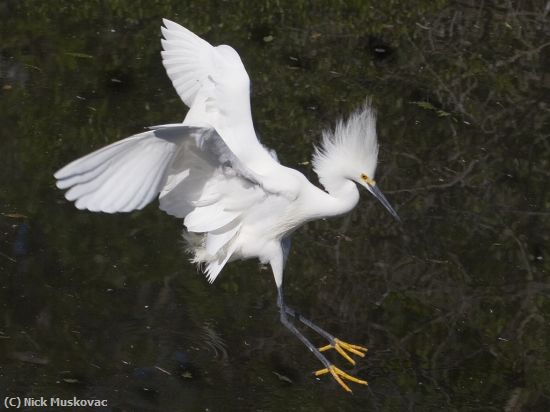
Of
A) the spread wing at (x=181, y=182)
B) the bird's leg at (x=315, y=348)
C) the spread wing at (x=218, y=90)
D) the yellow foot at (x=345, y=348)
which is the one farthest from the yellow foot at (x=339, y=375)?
the spread wing at (x=218, y=90)

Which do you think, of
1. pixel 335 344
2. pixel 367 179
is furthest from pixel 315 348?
pixel 367 179

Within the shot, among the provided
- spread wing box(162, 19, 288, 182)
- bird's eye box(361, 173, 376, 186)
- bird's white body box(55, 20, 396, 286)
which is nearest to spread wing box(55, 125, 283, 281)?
bird's white body box(55, 20, 396, 286)

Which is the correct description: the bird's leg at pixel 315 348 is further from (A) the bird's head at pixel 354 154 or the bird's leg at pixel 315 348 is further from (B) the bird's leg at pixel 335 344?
(A) the bird's head at pixel 354 154

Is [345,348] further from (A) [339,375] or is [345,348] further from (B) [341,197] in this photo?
(B) [341,197]

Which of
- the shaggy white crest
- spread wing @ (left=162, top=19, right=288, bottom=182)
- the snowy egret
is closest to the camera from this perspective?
the snowy egret

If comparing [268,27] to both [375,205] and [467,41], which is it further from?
[375,205]

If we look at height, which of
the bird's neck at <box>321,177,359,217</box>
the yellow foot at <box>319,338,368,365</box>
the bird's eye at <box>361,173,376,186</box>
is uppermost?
the bird's eye at <box>361,173,376,186</box>

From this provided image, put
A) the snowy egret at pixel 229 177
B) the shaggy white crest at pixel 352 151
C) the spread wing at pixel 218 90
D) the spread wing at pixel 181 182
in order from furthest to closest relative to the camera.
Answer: the spread wing at pixel 218 90
the shaggy white crest at pixel 352 151
the snowy egret at pixel 229 177
the spread wing at pixel 181 182

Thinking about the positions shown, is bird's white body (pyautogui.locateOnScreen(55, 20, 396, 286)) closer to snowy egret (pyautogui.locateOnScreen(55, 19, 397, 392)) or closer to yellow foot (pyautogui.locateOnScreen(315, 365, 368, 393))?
snowy egret (pyautogui.locateOnScreen(55, 19, 397, 392))

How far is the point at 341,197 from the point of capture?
15.6 feet

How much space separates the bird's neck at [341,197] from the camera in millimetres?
4730

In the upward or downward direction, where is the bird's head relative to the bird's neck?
upward

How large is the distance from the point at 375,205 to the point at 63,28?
270cm

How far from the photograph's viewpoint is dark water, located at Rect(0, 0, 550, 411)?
4.74m
